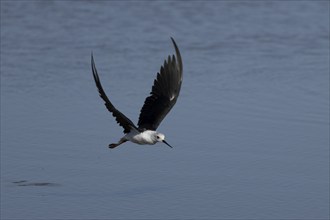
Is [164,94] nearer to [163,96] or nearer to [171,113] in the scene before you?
[163,96]

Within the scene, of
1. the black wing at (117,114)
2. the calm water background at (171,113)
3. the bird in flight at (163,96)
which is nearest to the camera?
the black wing at (117,114)

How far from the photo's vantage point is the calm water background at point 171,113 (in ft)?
31.6

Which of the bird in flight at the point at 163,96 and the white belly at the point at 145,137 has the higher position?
the bird in flight at the point at 163,96

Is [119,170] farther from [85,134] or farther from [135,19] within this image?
[135,19]

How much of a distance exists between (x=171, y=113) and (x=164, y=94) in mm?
1816

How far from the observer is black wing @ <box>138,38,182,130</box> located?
995 cm

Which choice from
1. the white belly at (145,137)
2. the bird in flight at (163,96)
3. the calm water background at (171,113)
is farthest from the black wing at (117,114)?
the calm water background at (171,113)

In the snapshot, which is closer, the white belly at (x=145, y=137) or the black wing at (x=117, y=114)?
the black wing at (x=117, y=114)

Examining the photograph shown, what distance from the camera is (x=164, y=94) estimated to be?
1010 centimetres

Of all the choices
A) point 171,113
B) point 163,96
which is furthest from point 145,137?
point 171,113

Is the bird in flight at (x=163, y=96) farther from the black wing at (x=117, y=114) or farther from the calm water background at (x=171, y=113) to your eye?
the calm water background at (x=171, y=113)

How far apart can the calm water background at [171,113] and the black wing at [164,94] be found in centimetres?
59

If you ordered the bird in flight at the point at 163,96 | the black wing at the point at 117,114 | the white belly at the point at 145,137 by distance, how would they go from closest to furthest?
the black wing at the point at 117,114
the white belly at the point at 145,137
the bird in flight at the point at 163,96

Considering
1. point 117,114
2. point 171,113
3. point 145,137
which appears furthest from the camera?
point 171,113
